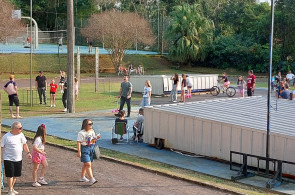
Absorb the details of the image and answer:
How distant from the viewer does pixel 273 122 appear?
14555 mm

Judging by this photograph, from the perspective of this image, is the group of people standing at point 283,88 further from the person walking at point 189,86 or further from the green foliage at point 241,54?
the green foliage at point 241,54

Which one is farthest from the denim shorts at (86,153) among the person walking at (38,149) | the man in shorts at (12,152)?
the man in shorts at (12,152)

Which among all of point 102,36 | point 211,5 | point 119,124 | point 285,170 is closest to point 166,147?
point 119,124

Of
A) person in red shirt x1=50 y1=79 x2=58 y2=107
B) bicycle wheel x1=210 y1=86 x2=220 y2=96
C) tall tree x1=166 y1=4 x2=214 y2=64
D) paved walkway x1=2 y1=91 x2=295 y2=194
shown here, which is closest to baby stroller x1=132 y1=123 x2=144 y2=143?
paved walkway x1=2 y1=91 x2=295 y2=194

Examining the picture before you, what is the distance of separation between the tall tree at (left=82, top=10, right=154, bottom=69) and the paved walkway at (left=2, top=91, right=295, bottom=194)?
2775 centimetres

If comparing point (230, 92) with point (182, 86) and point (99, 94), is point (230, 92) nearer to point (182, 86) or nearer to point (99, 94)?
point (182, 86)

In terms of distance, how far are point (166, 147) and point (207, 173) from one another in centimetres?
304

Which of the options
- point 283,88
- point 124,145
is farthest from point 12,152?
point 283,88

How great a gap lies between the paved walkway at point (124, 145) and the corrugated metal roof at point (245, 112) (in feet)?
4.24

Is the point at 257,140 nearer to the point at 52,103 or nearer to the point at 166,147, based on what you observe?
the point at 166,147

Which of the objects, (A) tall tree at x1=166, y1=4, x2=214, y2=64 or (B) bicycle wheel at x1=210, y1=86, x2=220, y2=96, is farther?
(A) tall tree at x1=166, y1=4, x2=214, y2=64

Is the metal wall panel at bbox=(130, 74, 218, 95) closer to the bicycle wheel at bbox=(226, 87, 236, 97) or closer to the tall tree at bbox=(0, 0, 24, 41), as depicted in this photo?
the bicycle wheel at bbox=(226, 87, 236, 97)

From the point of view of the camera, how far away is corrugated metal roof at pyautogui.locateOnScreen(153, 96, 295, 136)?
13901 mm

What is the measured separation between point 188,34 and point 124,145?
39996mm
